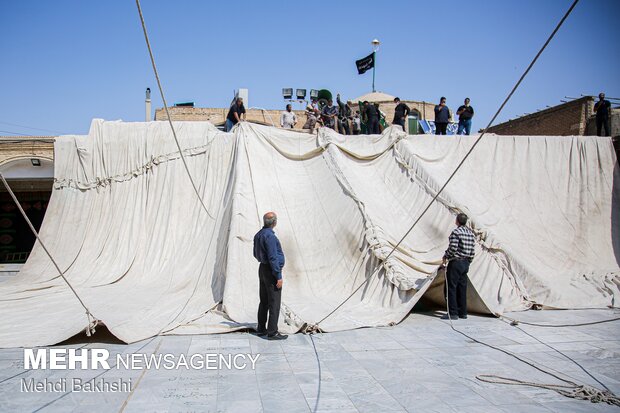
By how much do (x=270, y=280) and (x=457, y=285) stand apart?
7.45 ft

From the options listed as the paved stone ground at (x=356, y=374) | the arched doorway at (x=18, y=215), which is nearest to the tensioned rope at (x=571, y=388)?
the paved stone ground at (x=356, y=374)

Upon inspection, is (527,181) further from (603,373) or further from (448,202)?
(603,373)

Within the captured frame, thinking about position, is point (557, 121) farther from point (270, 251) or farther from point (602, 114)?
point (270, 251)

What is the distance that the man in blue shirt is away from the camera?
16.0 feet

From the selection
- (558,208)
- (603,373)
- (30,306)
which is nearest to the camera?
(603,373)

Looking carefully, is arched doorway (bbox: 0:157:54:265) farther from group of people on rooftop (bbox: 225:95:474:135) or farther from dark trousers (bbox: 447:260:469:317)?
dark trousers (bbox: 447:260:469:317)

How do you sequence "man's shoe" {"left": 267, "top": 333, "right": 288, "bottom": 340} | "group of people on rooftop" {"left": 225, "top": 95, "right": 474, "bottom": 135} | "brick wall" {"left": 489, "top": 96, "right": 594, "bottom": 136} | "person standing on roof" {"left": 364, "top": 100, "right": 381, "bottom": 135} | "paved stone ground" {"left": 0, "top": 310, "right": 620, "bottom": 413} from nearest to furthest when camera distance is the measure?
"paved stone ground" {"left": 0, "top": 310, "right": 620, "bottom": 413}, "man's shoe" {"left": 267, "top": 333, "right": 288, "bottom": 340}, "group of people on rooftop" {"left": 225, "top": 95, "right": 474, "bottom": 135}, "person standing on roof" {"left": 364, "top": 100, "right": 381, "bottom": 135}, "brick wall" {"left": 489, "top": 96, "right": 594, "bottom": 136}

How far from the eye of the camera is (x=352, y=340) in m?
4.82

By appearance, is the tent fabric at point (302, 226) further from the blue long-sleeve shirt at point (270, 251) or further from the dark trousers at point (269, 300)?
the blue long-sleeve shirt at point (270, 251)

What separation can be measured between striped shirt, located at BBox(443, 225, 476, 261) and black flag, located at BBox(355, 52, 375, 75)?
1282cm

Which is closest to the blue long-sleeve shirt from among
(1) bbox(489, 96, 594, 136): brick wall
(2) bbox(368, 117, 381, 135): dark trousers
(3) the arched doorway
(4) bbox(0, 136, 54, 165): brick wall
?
(2) bbox(368, 117, 381, 135): dark trousers

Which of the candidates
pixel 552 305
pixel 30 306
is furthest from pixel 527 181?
pixel 30 306

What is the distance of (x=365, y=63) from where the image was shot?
18047 mm

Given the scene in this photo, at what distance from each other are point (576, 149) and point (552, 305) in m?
3.76
